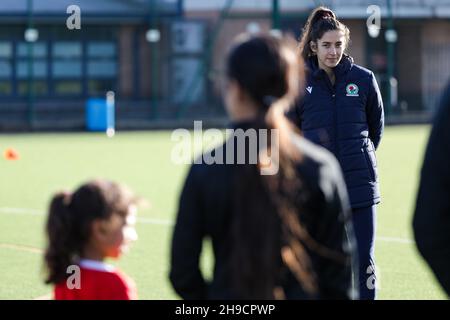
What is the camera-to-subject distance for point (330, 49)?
633cm

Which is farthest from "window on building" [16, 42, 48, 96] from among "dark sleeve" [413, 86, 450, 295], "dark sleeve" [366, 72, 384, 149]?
"dark sleeve" [413, 86, 450, 295]

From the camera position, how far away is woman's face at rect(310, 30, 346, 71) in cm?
631

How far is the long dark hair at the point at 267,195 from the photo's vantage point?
304 cm

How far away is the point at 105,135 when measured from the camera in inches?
1037

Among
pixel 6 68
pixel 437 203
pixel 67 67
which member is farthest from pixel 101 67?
pixel 437 203

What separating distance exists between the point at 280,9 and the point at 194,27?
2813mm

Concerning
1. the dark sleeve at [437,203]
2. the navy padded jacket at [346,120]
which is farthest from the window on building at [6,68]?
the dark sleeve at [437,203]

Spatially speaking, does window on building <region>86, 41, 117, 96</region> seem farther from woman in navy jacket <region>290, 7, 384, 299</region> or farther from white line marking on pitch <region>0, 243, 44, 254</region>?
woman in navy jacket <region>290, 7, 384, 299</region>

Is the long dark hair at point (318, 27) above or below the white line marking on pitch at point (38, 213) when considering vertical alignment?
above

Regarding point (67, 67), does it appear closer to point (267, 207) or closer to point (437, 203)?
point (267, 207)

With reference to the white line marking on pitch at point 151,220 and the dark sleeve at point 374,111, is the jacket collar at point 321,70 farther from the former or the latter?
the white line marking on pitch at point 151,220

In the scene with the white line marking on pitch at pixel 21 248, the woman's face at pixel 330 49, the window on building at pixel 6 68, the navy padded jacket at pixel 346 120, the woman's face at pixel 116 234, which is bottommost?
the white line marking on pitch at pixel 21 248

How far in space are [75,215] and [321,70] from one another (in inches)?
129

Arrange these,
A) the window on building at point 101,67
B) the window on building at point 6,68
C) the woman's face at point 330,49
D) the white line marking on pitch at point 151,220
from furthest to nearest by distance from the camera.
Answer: the window on building at point 101,67 → the window on building at point 6,68 → the white line marking on pitch at point 151,220 → the woman's face at point 330,49
